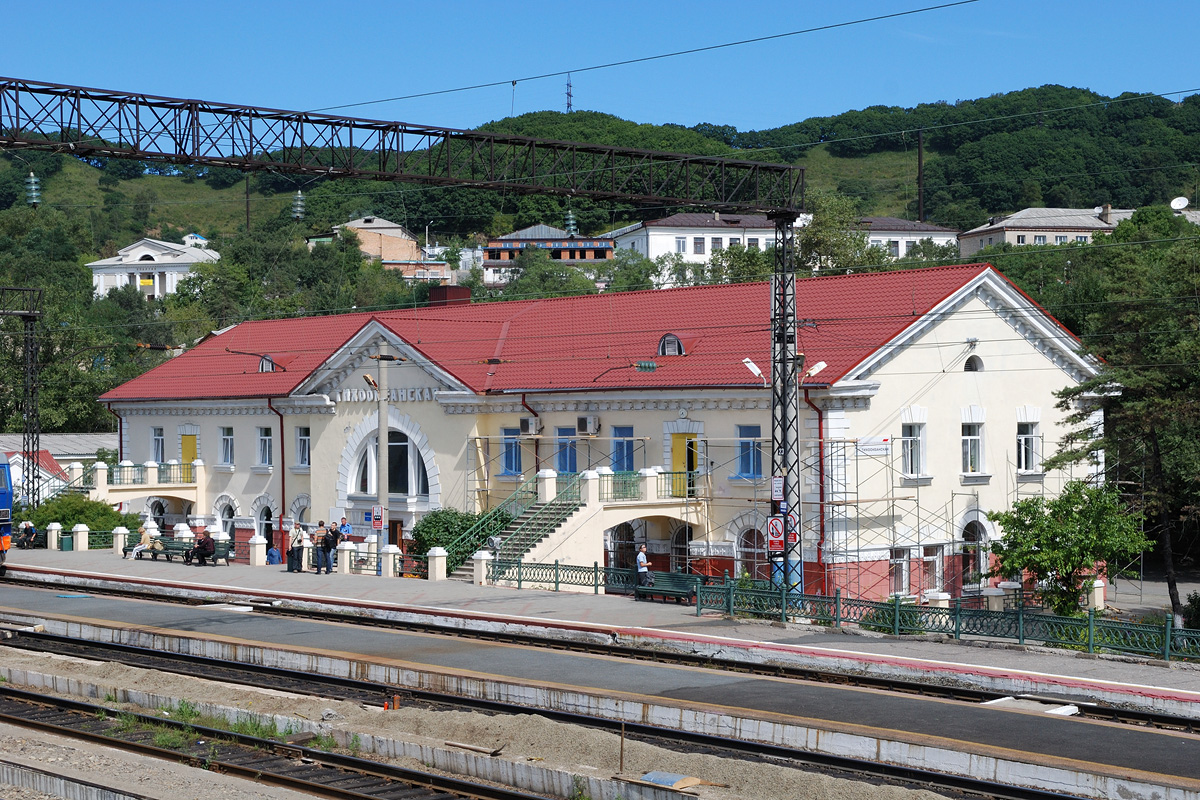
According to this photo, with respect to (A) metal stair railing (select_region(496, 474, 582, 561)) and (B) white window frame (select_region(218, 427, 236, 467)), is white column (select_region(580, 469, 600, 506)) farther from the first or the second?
(B) white window frame (select_region(218, 427, 236, 467))

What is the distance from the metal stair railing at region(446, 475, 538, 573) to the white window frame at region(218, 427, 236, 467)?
15033 mm

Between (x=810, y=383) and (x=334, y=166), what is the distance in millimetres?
13082

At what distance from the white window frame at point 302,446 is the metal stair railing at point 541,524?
12666 mm

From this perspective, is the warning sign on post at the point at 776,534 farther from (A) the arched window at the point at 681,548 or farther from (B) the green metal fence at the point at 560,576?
(A) the arched window at the point at 681,548

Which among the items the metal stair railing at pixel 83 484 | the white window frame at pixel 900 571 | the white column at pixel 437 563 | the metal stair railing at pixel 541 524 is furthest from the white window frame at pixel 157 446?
the white window frame at pixel 900 571

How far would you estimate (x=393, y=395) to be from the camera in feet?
132

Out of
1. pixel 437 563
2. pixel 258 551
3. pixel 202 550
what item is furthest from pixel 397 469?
pixel 437 563

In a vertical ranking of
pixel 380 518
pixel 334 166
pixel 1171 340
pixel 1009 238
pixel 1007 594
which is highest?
pixel 1009 238

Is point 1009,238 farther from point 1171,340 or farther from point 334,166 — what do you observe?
point 334,166

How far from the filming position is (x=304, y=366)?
45250 millimetres

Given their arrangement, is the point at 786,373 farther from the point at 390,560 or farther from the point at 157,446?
the point at 157,446

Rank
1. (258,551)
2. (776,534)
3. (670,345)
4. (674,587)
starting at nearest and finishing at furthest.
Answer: (776,534)
(674,587)
(670,345)
(258,551)

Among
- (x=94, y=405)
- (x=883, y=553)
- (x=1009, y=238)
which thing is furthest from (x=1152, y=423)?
(x=1009, y=238)

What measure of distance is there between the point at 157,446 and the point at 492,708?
35425 mm
